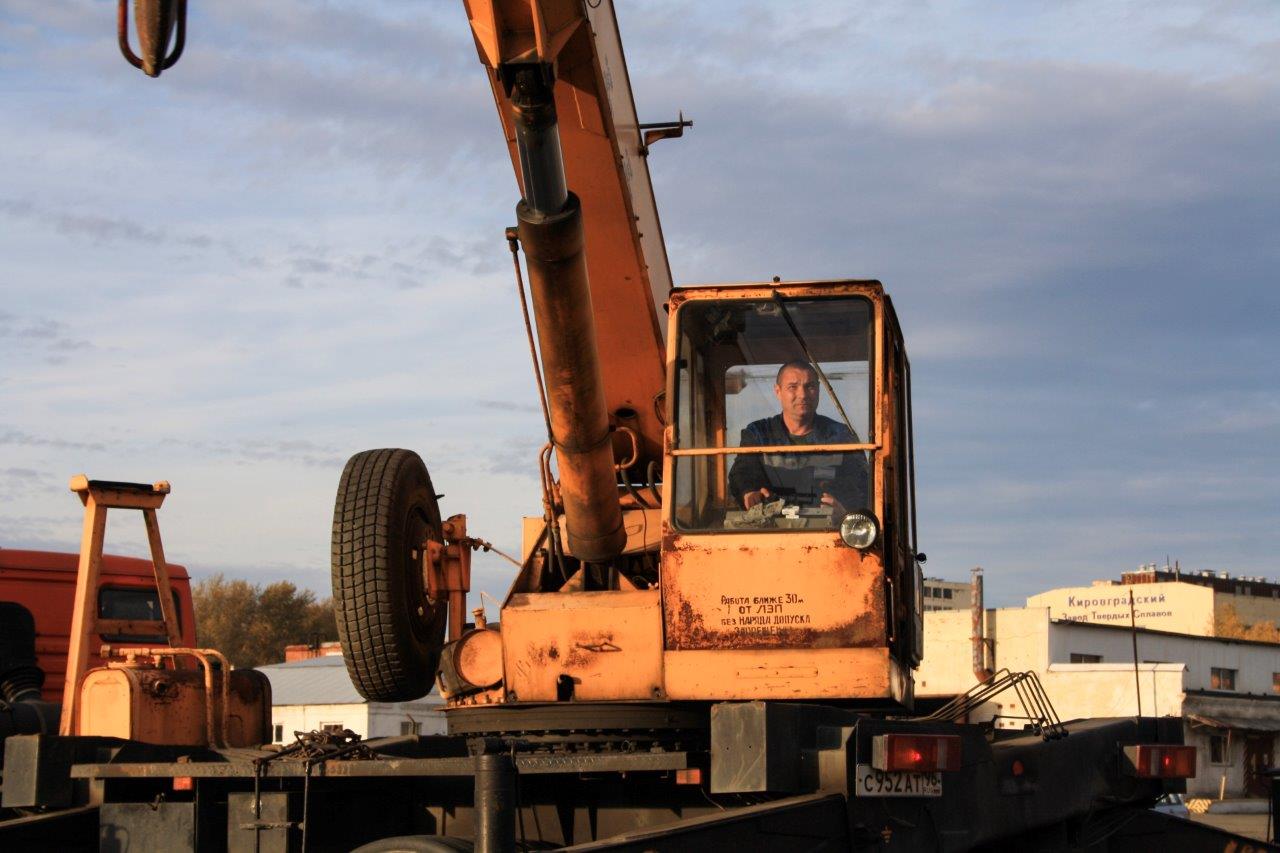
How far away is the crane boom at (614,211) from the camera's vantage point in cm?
793

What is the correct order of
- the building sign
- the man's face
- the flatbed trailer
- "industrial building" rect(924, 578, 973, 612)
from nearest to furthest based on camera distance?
the flatbed trailer < the man's face < the building sign < "industrial building" rect(924, 578, 973, 612)

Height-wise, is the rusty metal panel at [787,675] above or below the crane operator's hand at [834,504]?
below

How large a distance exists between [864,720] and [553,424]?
1.85 meters

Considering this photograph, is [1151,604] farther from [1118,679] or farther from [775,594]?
[775,594]

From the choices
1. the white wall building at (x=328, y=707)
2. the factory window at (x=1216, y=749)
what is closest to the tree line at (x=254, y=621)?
the white wall building at (x=328, y=707)

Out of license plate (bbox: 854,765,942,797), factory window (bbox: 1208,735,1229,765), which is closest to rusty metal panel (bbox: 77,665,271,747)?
license plate (bbox: 854,765,942,797)

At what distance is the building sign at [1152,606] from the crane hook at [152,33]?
272ft

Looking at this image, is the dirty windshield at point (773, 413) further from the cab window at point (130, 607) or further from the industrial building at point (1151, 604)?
the industrial building at point (1151, 604)

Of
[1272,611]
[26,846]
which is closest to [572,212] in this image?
[26,846]

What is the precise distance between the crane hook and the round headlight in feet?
11.4

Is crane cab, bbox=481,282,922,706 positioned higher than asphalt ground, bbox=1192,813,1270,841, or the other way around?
crane cab, bbox=481,282,922,706

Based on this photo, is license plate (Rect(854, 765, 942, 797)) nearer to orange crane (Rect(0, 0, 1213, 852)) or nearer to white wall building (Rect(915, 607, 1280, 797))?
orange crane (Rect(0, 0, 1213, 852))

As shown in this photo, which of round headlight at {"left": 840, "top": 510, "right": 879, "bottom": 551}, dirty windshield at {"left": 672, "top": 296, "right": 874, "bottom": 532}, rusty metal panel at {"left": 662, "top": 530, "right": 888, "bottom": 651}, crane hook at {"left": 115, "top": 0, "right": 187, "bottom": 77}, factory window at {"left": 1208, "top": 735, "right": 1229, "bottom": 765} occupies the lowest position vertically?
factory window at {"left": 1208, "top": 735, "right": 1229, "bottom": 765}

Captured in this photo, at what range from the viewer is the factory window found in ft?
140
